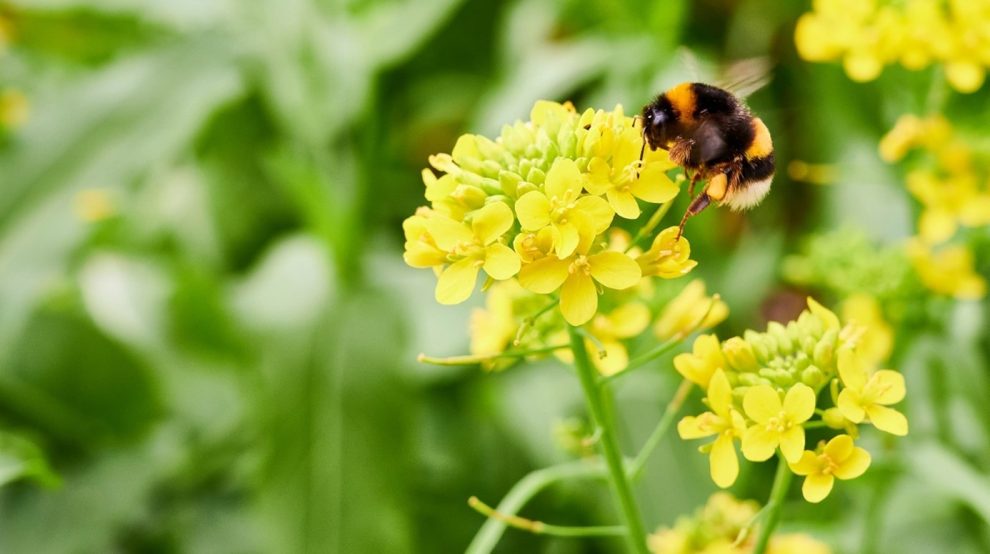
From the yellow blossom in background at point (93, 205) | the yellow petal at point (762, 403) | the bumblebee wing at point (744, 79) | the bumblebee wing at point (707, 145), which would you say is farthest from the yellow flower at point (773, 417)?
the yellow blossom in background at point (93, 205)

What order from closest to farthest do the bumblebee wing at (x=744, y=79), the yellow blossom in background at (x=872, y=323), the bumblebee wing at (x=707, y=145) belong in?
the bumblebee wing at (x=707, y=145) → the bumblebee wing at (x=744, y=79) → the yellow blossom in background at (x=872, y=323)

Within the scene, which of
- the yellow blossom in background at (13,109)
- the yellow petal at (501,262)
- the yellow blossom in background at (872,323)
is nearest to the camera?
the yellow petal at (501,262)

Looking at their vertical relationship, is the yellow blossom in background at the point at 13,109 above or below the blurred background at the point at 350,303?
above

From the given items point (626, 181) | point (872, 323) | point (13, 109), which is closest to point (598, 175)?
point (626, 181)

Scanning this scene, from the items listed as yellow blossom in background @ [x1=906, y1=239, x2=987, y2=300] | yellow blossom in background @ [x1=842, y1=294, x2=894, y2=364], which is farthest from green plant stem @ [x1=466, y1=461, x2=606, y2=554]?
yellow blossom in background @ [x1=906, y1=239, x2=987, y2=300]

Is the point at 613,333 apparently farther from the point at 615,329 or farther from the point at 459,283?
the point at 459,283

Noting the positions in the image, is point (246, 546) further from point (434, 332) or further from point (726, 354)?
point (726, 354)

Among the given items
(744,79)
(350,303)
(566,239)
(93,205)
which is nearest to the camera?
(566,239)

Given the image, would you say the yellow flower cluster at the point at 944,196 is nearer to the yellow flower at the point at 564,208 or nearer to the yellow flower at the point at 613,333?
the yellow flower at the point at 613,333
